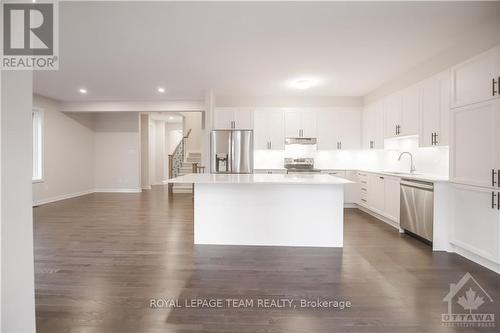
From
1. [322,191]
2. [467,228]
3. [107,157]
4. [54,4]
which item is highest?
[54,4]

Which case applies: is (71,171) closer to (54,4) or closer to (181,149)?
(181,149)

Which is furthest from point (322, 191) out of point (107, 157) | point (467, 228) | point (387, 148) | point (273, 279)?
point (107, 157)

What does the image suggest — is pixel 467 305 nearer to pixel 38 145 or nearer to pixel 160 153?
pixel 38 145

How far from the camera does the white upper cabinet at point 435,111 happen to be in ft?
12.3

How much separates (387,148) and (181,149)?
25.8 ft

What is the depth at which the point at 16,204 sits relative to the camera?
5.00ft

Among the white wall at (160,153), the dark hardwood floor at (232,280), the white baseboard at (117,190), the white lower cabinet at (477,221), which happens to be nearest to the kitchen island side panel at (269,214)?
the dark hardwood floor at (232,280)

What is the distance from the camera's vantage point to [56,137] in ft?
24.4

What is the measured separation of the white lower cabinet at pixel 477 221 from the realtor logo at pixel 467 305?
45 cm

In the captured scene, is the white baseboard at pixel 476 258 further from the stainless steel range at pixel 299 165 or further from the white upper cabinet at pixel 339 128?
the white upper cabinet at pixel 339 128

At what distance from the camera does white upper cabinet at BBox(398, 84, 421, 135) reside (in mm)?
4422

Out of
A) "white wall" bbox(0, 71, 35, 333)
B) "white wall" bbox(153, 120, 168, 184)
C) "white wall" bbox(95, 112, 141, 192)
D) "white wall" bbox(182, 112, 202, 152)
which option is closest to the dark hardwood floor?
"white wall" bbox(0, 71, 35, 333)

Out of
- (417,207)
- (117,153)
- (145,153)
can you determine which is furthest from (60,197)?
(417,207)

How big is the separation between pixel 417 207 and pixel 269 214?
2187 mm
